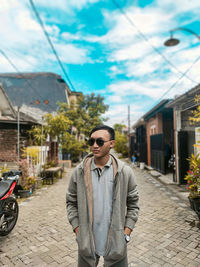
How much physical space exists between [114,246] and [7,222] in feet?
10.8

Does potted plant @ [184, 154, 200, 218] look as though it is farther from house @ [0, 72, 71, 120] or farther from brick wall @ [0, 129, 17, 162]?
house @ [0, 72, 71, 120]

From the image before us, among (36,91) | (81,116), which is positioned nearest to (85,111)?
(81,116)

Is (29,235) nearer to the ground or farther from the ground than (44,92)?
nearer to the ground

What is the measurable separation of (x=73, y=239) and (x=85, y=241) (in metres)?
2.60

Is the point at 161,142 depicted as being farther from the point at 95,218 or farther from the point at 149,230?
the point at 95,218

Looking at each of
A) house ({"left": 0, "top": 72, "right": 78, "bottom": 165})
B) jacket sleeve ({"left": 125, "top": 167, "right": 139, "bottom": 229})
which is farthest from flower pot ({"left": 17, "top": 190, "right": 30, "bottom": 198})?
house ({"left": 0, "top": 72, "right": 78, "bottom": 165})

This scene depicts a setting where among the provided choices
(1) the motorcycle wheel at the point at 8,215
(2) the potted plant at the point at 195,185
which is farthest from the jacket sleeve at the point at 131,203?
(2) the potted plant at the point at 195,185

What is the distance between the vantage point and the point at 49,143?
45.3ft

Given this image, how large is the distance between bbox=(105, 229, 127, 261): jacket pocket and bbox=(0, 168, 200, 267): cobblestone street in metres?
1.76

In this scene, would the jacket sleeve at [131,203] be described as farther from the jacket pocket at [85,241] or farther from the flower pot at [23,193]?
the flower pot at [23,193]

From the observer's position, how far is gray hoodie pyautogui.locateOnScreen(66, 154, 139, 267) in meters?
1.80

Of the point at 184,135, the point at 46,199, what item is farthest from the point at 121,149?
the point at 46,199

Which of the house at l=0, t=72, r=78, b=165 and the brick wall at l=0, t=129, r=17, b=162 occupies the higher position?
the house at l=0, t=72, r=78, b=165

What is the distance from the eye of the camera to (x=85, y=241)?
1.81 meters
